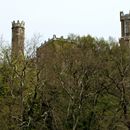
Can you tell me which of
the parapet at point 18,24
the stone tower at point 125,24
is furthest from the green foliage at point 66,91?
the stone tower at point 125,24

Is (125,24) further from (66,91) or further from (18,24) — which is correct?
(66,91)

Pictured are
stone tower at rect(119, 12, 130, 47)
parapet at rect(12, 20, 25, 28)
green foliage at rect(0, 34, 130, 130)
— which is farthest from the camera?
stone tower at rect(119, 12, 130, 47)

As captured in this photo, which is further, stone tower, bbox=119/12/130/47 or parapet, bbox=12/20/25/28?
stone tower, bbox=119/12/130/47

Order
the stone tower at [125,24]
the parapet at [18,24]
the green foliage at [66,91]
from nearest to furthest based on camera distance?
the green foliage at [66,91] → the parapet at [18,24] → the stone tower at [125,24]

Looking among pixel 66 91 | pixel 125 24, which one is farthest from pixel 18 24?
pixel 66 91

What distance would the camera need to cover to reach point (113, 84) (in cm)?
4506

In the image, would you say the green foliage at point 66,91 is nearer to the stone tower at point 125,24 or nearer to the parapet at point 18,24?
the parapet at point 18,24

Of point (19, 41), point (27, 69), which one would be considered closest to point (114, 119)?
point (27, 69)

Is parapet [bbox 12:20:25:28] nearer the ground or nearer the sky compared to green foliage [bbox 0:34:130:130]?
nearer the sky

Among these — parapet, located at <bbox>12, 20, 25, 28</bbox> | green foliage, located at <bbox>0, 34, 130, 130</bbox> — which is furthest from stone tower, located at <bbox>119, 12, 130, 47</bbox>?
green foliage, located at <bbox>0, 34, 130, 130</bbox>

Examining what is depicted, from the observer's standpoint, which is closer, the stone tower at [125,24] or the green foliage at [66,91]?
the green foliage at [66,91]

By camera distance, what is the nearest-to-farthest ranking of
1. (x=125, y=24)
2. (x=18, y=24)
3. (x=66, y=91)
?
1. (x=66, y=91)
2. (x=18, y=24)
3. (x=125, y=24)

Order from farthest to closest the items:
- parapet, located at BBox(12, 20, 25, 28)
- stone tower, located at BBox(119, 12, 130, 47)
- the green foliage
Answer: stone tower, located at BBox(119, 12, 130, 47) → parapet, located at BBox(12, 20, 25, 28) → the green foliage

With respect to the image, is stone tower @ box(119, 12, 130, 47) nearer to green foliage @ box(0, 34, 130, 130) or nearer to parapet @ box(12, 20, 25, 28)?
parapet @ box(12, 20, 25, 28)
